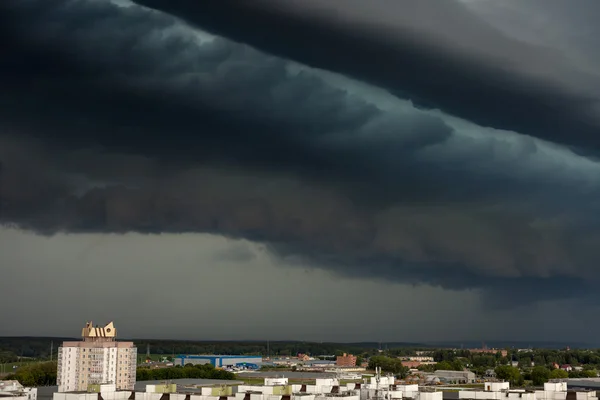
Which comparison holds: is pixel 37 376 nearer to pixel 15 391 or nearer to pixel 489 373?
pixel 15 391

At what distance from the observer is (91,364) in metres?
99.4

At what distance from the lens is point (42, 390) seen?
316 feet

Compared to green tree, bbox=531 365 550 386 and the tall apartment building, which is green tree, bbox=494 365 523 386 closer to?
green tree, bbox=531 365 550 386

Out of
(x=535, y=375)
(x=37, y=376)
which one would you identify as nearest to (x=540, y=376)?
(x=535, y=375)

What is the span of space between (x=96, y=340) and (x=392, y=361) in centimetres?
9535

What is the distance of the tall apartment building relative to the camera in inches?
3885

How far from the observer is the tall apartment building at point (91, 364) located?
Answer: 324 feet

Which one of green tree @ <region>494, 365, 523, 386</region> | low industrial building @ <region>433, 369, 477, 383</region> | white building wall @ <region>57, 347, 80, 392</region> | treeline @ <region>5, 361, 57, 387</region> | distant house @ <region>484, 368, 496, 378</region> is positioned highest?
white building wall @ <region>57, 347, 80, 392</region>

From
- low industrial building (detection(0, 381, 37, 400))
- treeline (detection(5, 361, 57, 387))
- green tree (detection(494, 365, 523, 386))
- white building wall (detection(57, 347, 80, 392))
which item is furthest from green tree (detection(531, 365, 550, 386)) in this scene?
low industrial building (detection(0, 381, 37, 400))

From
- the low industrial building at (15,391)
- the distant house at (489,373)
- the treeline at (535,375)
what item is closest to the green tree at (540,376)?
the treeline at (535,375)

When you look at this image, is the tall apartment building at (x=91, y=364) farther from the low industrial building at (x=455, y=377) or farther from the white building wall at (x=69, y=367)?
the low industrial building at (x=455, y=377)

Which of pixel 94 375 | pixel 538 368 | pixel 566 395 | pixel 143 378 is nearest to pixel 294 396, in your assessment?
pixel 566 395

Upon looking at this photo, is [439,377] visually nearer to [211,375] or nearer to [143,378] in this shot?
[211,375]

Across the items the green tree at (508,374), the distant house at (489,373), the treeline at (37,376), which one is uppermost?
the treeline at (37,376)
